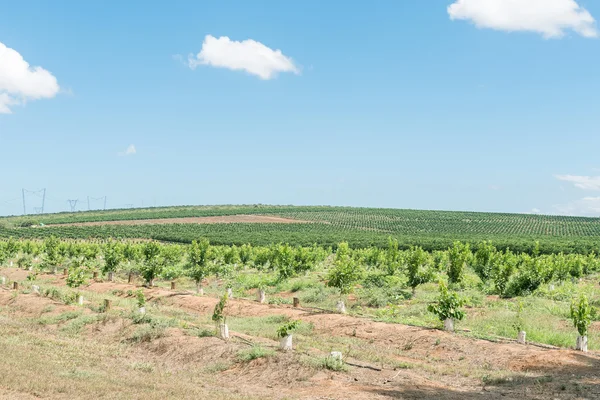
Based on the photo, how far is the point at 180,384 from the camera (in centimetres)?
1430

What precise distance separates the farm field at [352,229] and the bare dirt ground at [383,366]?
197 ft

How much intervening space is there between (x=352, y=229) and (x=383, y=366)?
370 feet

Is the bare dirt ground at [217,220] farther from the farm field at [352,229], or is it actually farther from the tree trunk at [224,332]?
the tree trunk at [224,332]

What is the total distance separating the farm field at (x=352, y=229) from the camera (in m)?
88.0

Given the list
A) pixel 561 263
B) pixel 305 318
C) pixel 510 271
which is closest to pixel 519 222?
pixel 561 263

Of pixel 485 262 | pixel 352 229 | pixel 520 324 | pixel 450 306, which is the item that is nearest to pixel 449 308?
pixel 450 306

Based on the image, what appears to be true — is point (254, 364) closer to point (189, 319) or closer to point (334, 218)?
point (189, 319)

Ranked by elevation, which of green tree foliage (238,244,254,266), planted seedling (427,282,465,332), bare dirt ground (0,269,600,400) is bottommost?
green tree foliage (238,244,254,266)

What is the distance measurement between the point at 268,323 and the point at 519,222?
13878 centimetres

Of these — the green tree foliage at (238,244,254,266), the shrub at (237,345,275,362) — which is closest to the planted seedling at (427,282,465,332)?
the shrub at (237,345,275,362)

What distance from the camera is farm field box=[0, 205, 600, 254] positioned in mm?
87975

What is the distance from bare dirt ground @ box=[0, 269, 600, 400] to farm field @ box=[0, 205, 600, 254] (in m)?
60.2

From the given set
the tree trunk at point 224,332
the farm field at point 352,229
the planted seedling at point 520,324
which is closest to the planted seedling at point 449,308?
the planted seedling at point 520,324

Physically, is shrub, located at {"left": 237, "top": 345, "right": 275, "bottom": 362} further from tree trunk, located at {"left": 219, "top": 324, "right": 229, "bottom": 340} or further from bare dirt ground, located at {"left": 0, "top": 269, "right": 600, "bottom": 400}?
tree trunk, located at {"left": 219, "top": 324, "right": 229, "bottom": 340}
